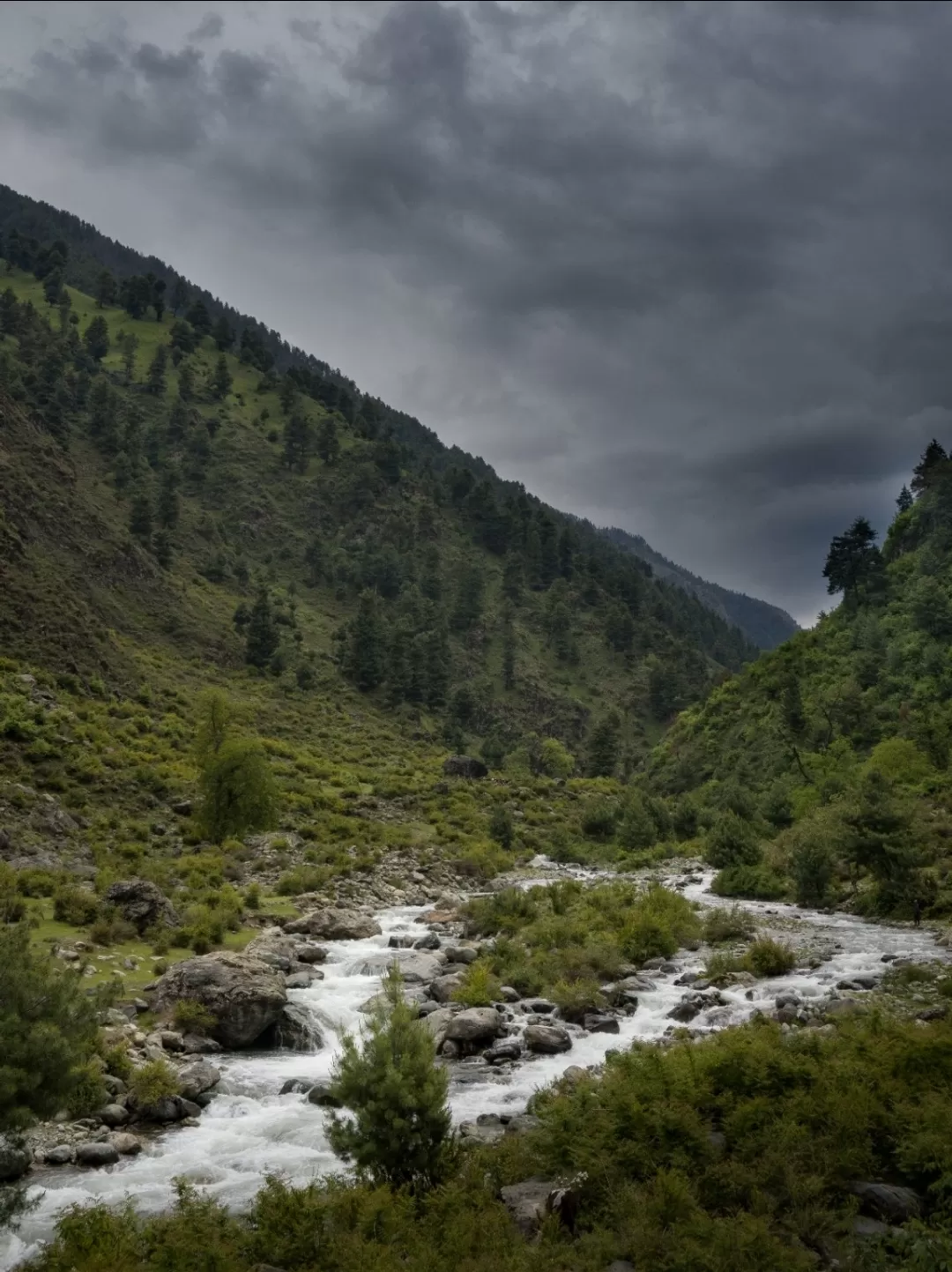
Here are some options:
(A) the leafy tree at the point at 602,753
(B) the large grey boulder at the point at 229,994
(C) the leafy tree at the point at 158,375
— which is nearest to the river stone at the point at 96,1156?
(B) the large grey boulder at the point at 229,994

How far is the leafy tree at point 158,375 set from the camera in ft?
493

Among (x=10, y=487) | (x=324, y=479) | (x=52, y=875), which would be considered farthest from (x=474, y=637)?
(x=52, y=875)

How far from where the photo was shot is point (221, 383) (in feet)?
520

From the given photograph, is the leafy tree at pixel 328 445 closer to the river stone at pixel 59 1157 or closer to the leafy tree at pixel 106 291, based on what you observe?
the leafy tree at pixel 106 291

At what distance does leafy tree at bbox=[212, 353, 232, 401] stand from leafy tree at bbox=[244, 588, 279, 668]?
79341 mm

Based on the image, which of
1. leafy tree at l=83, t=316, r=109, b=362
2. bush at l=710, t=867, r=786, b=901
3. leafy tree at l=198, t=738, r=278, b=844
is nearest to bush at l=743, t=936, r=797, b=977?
bush at l=710, t=867, r=786, b=901

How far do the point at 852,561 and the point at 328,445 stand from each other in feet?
329

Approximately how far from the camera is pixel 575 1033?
69.0ft

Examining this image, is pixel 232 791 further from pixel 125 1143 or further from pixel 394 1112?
pixel 394 1112

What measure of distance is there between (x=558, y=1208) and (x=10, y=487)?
74445 mm

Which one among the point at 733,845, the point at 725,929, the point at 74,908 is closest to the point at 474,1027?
the point at 725,929

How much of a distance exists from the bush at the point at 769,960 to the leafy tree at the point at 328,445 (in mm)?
139447

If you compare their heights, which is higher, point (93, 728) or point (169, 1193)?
point (93, 728)

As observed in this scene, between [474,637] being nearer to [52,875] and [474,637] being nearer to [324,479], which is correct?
[324,479]
